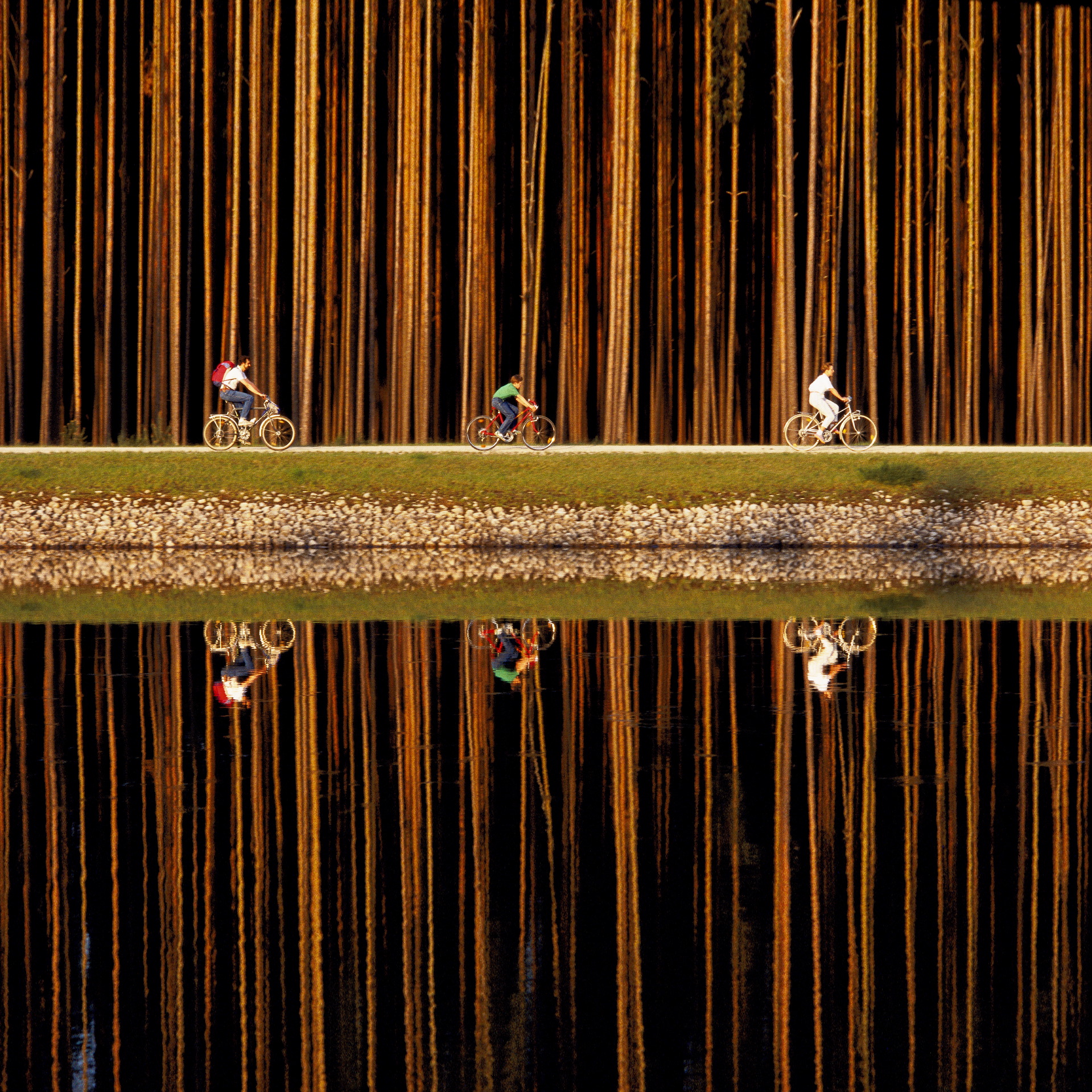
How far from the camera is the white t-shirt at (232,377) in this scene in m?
21.3

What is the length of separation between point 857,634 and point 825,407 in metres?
10.4

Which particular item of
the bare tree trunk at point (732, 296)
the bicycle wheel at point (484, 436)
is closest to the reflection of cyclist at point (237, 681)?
the bicycle wheel at point (484, 436)

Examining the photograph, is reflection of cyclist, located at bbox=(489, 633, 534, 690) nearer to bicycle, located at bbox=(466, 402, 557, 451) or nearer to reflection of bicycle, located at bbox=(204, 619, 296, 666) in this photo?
reflection of bicycle, located at bbox=(204, 619, 296, 666)

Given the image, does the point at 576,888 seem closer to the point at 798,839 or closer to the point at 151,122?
the point at 798,839

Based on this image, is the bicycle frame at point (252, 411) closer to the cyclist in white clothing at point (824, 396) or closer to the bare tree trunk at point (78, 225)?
the bare tree trunk at point (78, 225)

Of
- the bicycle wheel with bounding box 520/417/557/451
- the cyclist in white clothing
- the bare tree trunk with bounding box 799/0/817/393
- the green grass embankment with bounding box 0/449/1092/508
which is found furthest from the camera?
the bare tree trunk with bounding box 799/0/817/393

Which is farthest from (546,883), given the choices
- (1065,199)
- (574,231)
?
(1065,199)

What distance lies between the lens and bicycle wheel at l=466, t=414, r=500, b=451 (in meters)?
22.4

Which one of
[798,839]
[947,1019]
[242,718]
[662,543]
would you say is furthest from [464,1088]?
[662,543]

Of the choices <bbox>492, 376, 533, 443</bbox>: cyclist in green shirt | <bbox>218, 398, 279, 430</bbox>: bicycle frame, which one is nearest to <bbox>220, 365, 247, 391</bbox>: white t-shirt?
<bbox>218, 398, 279, 430</bbox>: bicycle frame

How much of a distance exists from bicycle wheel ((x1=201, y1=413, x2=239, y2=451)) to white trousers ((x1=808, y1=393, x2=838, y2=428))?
295 inches

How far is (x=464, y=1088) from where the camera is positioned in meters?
4.20

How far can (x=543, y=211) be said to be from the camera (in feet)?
87.1

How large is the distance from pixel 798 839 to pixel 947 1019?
1769mm
